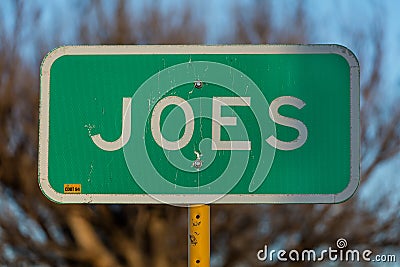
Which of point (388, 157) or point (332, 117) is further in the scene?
point (388, 157)

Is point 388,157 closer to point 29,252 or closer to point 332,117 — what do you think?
point 29,252

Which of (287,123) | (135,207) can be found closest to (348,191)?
(287,123)

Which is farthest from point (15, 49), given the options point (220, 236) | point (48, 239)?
point (220, 236)

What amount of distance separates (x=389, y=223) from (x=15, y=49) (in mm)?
2922

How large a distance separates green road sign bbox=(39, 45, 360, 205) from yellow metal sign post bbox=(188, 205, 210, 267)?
0.02 meters

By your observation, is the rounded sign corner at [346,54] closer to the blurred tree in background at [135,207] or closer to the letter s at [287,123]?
the letter s at [287,123]

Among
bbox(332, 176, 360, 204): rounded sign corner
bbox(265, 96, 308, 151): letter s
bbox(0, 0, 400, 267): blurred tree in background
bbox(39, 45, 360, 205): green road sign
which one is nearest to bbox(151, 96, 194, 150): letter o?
bbox(39, 45, 360, 205): green road sign

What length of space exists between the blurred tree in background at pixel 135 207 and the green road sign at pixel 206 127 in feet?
13.5

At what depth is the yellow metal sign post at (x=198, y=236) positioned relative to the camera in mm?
1133

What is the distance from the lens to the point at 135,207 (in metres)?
5.74

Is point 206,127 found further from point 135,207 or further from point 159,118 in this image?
point 135,207

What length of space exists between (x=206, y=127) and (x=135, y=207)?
466 centimetres

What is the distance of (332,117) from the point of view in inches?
45.3

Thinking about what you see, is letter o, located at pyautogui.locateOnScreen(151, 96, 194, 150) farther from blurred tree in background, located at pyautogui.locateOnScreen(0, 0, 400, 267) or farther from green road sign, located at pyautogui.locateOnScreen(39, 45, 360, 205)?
blurred tree in background, located at pyautogui.locateOnScreen(0, 0, 400, 267)
